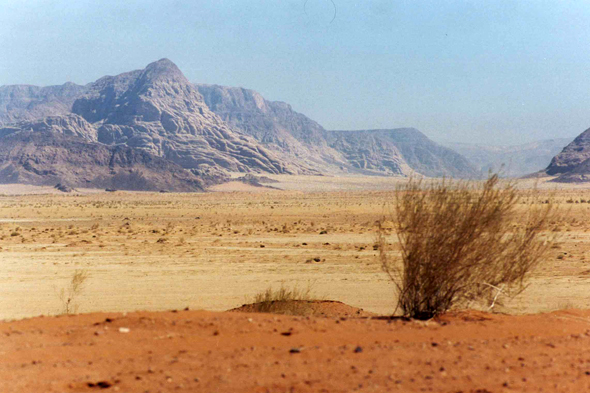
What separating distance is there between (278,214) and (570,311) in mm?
40481

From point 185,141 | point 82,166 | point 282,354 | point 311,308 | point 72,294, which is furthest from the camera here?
point 185,141

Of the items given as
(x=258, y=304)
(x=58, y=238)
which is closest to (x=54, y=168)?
(x=58, y=238)

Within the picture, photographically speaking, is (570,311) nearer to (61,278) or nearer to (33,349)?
(33,349)

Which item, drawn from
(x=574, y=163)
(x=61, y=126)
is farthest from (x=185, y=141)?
(x=574, y=163)

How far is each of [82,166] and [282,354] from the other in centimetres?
12597

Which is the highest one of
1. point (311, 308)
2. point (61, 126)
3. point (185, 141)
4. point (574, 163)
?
point (61, 126)

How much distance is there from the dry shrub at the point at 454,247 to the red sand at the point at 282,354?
0.96 metres

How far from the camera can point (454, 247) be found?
9695mm

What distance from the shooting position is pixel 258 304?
500 inches

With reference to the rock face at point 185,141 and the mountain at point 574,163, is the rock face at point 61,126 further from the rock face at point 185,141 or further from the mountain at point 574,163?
the mountain at point 574,163

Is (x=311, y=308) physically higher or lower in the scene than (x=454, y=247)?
lower

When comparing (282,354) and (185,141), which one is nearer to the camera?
(282,354)

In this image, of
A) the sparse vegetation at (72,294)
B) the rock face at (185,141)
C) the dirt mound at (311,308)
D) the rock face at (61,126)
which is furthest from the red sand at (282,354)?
the rock face at (61,126)

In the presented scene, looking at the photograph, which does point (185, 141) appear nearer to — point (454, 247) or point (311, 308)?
point (311, 308)
